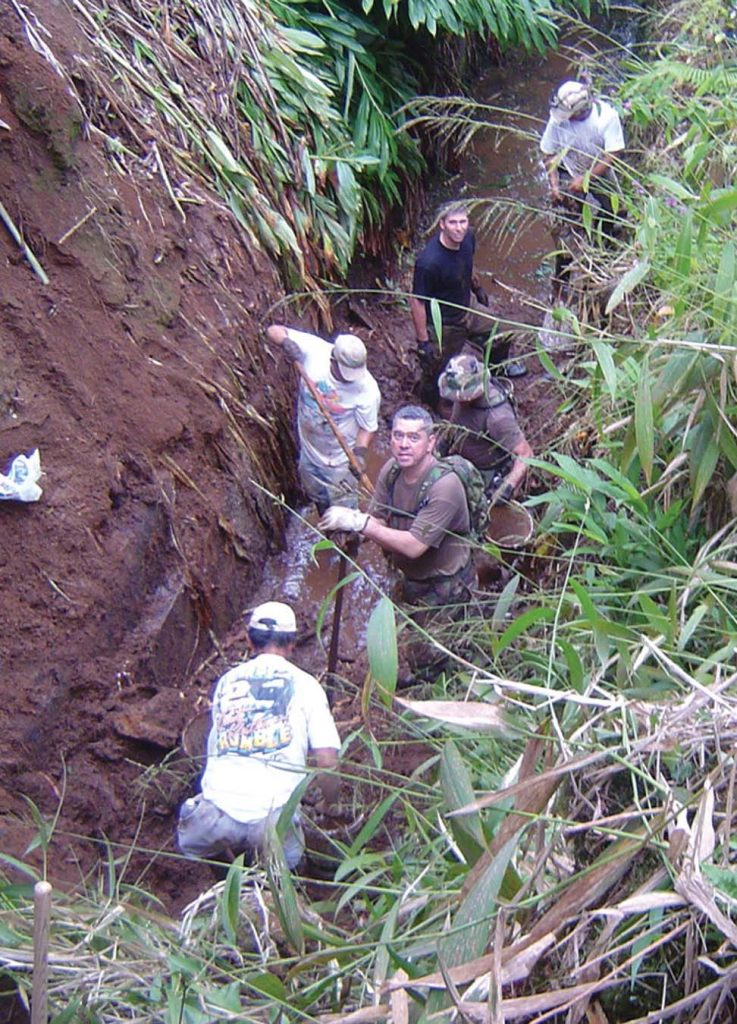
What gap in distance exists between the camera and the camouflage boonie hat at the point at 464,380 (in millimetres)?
5309

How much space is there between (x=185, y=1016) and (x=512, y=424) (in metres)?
3.78

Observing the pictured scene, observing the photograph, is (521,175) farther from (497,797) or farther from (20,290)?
(497,797)

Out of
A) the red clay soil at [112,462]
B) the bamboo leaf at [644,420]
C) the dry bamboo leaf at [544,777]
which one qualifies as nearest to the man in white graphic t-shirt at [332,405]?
the red clay soil at [112,462]

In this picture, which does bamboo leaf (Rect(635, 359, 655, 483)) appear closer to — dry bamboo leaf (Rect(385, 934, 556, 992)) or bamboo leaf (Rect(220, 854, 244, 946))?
dry bamboo leaf (Rect(385, 934, 556, 992))

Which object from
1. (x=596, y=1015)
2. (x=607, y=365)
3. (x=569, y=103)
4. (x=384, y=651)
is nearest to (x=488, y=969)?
(x=596, y=1015)

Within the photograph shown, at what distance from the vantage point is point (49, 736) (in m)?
4.05

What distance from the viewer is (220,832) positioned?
143 inches

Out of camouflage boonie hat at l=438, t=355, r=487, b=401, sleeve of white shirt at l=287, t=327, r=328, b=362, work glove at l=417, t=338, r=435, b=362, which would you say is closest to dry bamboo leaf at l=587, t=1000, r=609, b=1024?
camouflage boonie hat at l=438, t=355, r=487, b=401

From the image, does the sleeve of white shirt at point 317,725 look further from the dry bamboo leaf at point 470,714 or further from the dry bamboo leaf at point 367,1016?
the dry bamboo leaf at point 367,1016

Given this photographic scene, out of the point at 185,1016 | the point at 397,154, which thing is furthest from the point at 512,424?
the point at 185,1016

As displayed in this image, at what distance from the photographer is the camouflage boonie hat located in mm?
5309

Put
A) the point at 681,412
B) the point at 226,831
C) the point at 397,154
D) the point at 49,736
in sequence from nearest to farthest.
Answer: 1. the point at 681,412
2. the point at 226,831
3. the point at 49,736
4. the point at 397,154

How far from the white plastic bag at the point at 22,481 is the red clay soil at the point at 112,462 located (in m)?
0.07

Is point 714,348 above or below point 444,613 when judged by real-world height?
above
